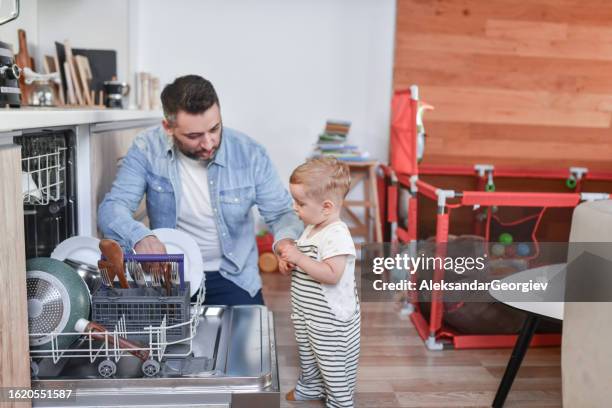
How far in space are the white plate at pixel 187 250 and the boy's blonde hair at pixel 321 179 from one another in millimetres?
295

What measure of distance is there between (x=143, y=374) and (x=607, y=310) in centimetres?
80

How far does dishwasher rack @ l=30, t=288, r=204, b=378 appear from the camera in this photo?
105 cm

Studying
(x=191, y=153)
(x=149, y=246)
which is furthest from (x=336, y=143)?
(x=149, y=246)

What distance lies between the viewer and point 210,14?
3.74 m

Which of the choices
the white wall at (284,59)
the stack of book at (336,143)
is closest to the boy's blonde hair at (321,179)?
the stack of book at (336,143)

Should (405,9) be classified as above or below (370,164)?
above

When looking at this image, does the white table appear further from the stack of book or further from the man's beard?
the stack of book

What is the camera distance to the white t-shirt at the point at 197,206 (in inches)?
72.6

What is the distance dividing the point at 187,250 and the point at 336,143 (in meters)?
2.31

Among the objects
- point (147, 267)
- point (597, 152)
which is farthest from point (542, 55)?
point (147, 267)

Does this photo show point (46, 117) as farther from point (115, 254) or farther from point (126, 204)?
point (126, 204)

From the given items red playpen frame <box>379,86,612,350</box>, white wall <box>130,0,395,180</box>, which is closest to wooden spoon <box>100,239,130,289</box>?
red playpen frame <box>379,86,612,350</box>

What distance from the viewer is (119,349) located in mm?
1038

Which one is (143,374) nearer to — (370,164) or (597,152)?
(370,164)
